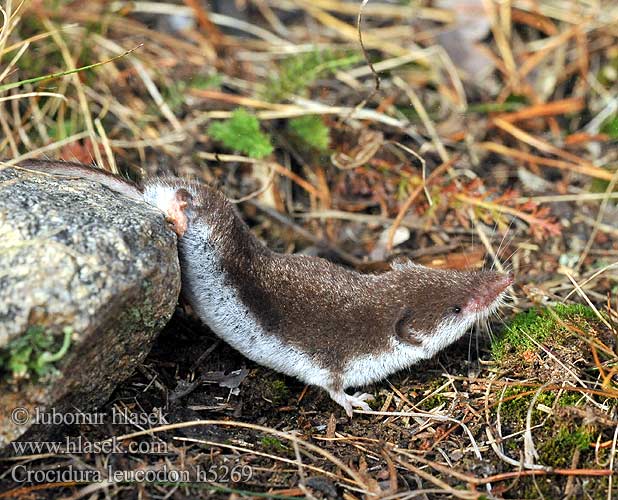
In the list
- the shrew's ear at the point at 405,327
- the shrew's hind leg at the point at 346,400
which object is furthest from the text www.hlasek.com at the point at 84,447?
the shrew's ear at the point at 405,327

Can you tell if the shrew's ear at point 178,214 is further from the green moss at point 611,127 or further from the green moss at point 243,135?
the green moss at point 611,127

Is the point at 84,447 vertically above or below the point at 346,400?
above

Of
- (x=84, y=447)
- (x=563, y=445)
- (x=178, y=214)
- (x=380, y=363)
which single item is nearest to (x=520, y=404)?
(x=563, y=445)

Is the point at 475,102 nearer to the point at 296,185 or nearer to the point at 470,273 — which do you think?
the point at 296,185

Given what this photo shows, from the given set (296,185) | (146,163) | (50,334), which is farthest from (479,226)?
(50,334)

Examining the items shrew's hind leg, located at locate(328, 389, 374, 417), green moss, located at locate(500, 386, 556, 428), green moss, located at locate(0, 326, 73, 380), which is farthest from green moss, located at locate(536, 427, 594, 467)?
green moss, located at locate(0, 326, 73, 380)

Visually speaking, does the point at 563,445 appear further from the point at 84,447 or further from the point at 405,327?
the point at 84,447

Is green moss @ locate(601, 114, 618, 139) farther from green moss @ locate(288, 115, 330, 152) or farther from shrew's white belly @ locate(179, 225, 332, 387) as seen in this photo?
shrew's white belly @ locate(179, 225, 332, 387)
